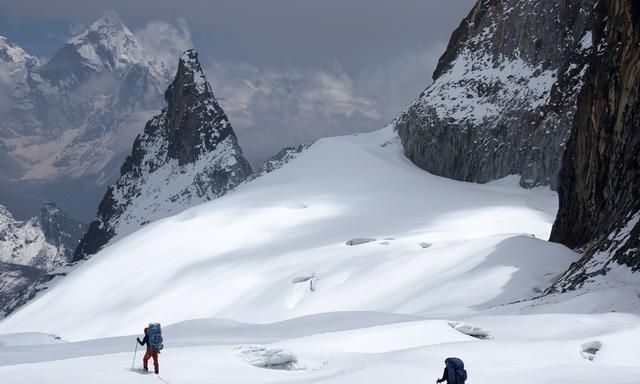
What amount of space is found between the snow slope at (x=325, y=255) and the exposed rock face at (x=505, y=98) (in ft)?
13.3

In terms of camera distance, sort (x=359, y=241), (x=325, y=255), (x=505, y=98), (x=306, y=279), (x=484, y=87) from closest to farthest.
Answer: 1. (x=306, y=279)
2. (x=325, y=255)
3. (x=359, y=241)
4. (x=505, y=98)
5. (x=484, y=87)

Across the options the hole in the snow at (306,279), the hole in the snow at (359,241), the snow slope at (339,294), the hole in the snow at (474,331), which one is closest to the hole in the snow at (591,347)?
the snow slope at (339,294)

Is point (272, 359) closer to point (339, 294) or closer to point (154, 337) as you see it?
point (154, 337)

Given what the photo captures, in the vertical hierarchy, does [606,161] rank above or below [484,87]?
below

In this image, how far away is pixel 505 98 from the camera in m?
93.0

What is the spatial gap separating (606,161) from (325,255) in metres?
28.5

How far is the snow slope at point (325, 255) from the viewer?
1677 inches

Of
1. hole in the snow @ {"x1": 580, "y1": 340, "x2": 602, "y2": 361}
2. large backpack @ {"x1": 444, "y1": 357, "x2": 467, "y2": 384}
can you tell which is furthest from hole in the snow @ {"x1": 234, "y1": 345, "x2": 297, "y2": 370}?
hole in the snow @ {"x1": 580, "y1": 340, "x2": 602, "y2": 361}

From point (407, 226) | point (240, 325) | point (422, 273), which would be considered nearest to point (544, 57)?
point (407, 226)

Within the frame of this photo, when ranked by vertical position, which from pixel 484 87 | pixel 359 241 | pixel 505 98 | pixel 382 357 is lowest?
pixel 382 357

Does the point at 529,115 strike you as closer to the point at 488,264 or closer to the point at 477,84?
the point at 477,84

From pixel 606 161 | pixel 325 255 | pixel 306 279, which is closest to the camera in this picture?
pixel 606 161

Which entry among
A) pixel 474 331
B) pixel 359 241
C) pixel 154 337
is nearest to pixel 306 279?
pixel 359 241

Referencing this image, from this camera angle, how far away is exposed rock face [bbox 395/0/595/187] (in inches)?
3354
